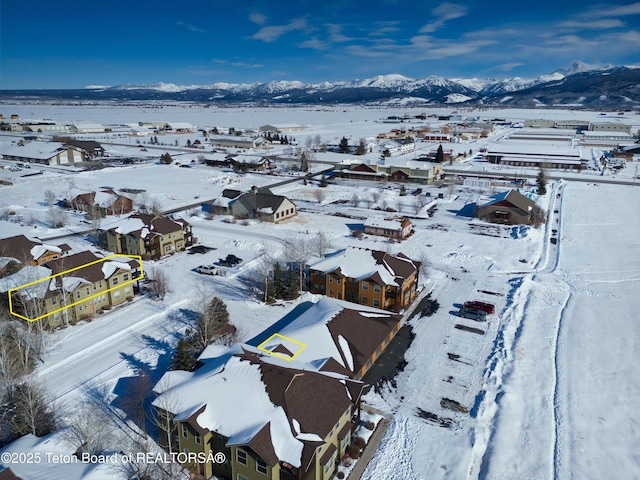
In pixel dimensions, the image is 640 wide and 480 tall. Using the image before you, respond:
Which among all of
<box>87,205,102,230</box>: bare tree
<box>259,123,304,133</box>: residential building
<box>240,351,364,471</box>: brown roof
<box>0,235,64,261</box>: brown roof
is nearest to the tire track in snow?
<box>240,351,364,471</box>: brown roof

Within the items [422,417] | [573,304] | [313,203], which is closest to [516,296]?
[573,304]

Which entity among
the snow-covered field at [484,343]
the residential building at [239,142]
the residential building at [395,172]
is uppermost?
the residential building at [239,142]

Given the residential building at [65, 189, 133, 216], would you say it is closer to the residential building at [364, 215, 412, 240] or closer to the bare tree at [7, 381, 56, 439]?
the residential building at [364, 215, 412, 240]

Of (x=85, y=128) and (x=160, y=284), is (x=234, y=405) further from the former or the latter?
(x=85, y=128)

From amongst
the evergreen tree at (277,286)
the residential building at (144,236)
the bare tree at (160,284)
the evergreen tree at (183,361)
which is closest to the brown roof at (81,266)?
the bare tree at (160,284)

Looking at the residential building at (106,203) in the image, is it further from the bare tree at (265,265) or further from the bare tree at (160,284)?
the bare tree at (265,265)

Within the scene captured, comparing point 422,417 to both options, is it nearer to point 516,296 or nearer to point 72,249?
point 516,296

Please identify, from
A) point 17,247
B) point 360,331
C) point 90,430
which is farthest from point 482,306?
point 17,247
